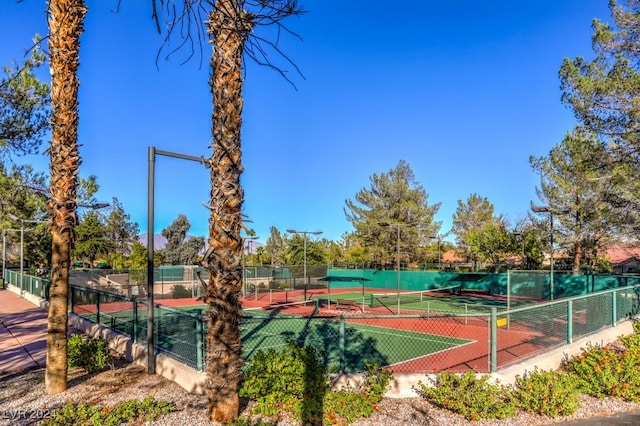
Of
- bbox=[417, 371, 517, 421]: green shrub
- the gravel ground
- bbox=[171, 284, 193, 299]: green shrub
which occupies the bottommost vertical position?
bbox=[171, 284, 193, 299]: green shrub

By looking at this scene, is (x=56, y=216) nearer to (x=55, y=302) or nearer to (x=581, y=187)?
(x=55, y=302)

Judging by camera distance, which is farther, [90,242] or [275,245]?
[275,245]

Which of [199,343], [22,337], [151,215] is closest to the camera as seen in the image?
[199,343]

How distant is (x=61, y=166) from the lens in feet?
21.7

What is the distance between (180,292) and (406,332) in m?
19.4

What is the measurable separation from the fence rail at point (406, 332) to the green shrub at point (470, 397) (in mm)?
Result: 903

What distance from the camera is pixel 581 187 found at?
24656mm

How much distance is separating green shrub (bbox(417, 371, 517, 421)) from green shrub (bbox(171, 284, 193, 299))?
26.3m

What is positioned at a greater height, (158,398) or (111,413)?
(111,413)

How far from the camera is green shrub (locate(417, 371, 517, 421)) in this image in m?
5.67

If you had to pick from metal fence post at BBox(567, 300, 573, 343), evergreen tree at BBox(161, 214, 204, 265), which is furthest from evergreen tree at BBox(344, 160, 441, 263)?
metal fence post at BBox(567, 300, 573, 343)

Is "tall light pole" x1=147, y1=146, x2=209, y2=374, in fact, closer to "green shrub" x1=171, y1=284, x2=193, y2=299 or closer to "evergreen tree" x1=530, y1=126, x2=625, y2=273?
"evergreen tree" x1=530, y1=126, x2=625, y2=273

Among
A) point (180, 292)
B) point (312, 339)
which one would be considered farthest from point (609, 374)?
point (180, 292)

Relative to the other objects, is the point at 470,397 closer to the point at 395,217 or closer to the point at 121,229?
the point at 395,217
